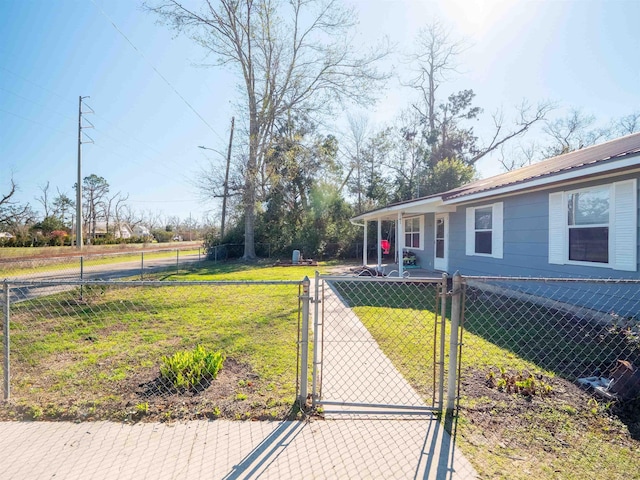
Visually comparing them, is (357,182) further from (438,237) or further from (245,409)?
(245,409)

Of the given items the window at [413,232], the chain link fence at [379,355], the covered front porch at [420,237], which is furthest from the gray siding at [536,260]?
the window at [413,232]

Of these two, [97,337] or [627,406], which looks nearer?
[627,406]

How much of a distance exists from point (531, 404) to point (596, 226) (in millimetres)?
4139

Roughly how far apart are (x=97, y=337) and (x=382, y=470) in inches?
183

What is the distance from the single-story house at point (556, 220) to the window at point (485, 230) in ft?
0.08

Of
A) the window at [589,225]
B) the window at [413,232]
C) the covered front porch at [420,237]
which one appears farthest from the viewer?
the window at [413,232]

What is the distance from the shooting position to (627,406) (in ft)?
9.05

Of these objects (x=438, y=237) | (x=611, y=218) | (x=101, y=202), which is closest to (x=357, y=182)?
(x=438, y=237)

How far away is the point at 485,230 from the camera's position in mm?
8336

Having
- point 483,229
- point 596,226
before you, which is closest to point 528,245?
point 596,226

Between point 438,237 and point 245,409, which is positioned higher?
point 438,237

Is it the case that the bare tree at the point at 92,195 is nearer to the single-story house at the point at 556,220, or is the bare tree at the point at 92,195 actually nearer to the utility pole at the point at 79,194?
the utility pole at the point at 79,194

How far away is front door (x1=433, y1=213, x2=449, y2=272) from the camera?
1020 cm

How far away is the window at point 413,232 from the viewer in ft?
→ 42.6
